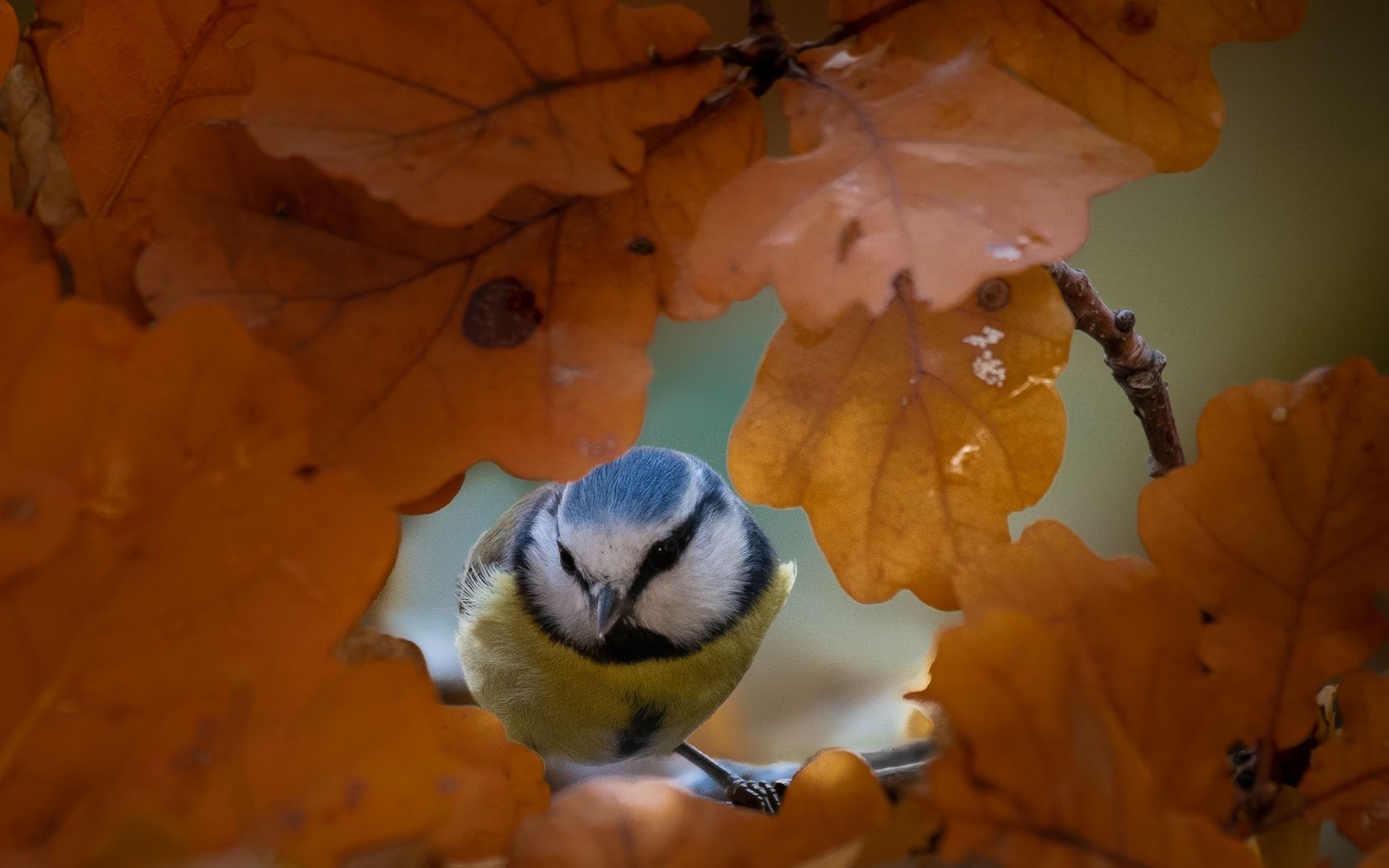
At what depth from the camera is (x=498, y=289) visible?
0.84 feet

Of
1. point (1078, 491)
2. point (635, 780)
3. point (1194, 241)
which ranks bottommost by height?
point (1078, 491)

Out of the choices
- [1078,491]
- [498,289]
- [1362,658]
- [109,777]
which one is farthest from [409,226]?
[1078,491]

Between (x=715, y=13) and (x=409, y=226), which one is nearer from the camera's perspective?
(x=409, y=226)

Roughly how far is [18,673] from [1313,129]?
0.87 m

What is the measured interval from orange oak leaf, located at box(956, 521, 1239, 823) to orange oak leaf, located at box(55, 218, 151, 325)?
0.63 ft

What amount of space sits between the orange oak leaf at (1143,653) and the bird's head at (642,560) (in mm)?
603

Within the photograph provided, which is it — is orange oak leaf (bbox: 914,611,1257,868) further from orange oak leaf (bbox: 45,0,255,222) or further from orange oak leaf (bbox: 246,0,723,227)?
orange oak leaf (bbox: 45,0,255,222)

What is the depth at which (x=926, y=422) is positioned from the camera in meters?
0.29

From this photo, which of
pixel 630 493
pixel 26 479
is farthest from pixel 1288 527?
pixel 630 493

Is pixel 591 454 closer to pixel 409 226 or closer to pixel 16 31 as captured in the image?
pixel 409 226

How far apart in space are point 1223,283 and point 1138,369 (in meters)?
0.55

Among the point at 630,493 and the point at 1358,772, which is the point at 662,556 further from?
the point at 1358,772

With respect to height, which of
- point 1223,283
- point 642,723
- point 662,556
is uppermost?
point 1223,283

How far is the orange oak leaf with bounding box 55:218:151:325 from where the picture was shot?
0.74ft
